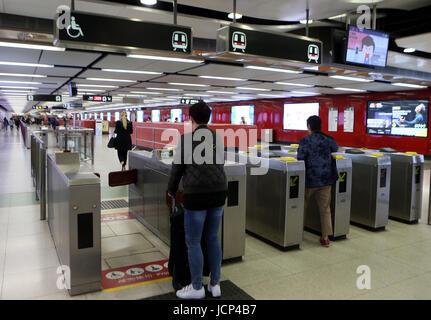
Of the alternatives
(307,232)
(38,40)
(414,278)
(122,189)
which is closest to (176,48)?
(38,40)

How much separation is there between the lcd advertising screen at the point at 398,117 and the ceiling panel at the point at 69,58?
35.7 ft

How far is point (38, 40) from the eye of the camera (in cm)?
426

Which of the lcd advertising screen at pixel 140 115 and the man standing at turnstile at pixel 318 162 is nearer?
the man standing at turnstile at pixel 318 162

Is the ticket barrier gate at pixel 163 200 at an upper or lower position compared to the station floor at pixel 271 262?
upper

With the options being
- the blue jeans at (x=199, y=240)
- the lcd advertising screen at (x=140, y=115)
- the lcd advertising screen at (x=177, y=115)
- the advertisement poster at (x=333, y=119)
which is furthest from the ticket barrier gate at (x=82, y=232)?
the lcd advertising screen at (x=140, y=115)

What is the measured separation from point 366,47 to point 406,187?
7.36ft

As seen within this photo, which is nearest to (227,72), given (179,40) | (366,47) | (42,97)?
(366,47)

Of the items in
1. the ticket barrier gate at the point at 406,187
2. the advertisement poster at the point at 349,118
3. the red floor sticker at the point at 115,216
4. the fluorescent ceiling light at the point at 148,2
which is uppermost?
the fluorescent ceiling light at the point at 148,2

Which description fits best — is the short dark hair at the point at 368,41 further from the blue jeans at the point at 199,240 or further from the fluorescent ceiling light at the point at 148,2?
the blue jeans at the point at 199,240

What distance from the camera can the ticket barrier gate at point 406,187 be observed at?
536 cm

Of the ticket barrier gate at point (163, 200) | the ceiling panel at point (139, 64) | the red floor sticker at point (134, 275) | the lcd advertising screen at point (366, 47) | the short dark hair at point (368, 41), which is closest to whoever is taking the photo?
the red floor sticker at point (134, 275)

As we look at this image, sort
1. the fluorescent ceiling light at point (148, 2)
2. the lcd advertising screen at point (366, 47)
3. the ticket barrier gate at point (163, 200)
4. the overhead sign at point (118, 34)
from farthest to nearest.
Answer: the lcd advertising screen at point (366, 47), the fluorescent ceiling light at point (148, 2), the ticket barrier gate at point (163, 200), the overhead sign at point (118, 34)

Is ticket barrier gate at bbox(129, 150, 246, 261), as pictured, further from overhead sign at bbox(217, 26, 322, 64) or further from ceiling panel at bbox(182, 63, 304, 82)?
ceiling panel at bbox(182, 63, 304, 82)

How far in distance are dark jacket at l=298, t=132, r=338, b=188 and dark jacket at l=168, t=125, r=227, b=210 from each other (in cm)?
178
